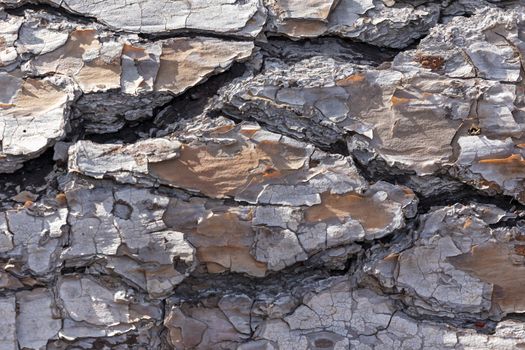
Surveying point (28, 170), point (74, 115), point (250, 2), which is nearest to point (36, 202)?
point (28, 170)

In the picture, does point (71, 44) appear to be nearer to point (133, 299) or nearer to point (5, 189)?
point (5, 189)

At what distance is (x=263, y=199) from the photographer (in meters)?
1.58

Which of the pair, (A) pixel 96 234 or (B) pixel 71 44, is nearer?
(A) pixel 96 234

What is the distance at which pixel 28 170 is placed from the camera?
164 cm

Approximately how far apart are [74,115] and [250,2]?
494mm

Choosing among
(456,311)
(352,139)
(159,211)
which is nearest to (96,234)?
(159,211)

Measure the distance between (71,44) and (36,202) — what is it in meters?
0.38

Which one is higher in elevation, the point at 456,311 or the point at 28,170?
the point at 28,170

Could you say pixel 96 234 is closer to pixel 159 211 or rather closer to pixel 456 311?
pixel 159 211

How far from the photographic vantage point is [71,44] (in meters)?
1.66

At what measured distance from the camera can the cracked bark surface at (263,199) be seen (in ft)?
5.15

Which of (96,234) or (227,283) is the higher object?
(96,234)

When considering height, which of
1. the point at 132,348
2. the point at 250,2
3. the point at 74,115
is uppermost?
the point at 250,2

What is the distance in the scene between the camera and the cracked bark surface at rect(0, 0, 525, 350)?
1570mm
